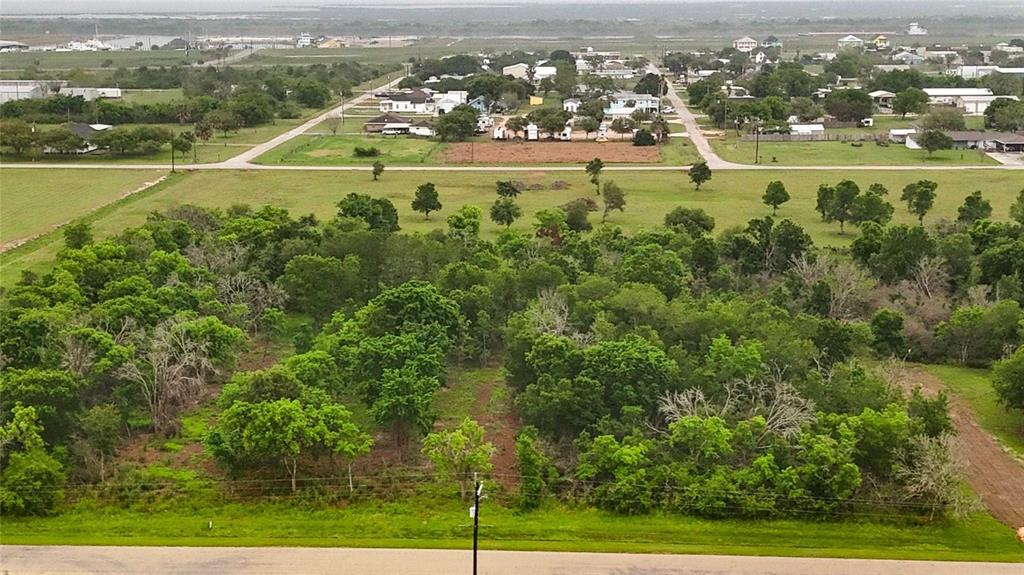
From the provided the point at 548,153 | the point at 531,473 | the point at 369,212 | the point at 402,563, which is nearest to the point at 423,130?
the point at 548,153

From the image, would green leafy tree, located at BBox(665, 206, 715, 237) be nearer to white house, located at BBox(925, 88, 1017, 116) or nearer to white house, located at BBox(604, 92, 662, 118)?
white house, located at BBox(604, 92, 662, 118)

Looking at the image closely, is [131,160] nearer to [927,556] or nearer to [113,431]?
[113,431]

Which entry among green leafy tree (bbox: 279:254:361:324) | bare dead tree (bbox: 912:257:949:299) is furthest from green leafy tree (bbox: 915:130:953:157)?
green leafy tree (bbox: 279:254:361:324)

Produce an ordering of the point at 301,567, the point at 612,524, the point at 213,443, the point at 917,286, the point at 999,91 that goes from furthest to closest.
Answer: the point at 999,91 → the point at 917,286 → the point at 213,443 → the point at 612,524 → the point at 301,567

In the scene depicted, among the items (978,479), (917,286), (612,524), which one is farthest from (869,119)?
(612,524)

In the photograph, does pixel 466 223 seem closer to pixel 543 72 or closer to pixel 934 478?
pixel 934 478

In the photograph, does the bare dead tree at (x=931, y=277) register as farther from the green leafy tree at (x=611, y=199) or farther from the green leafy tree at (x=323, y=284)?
the green leafy tree at (x=323, y=284)
